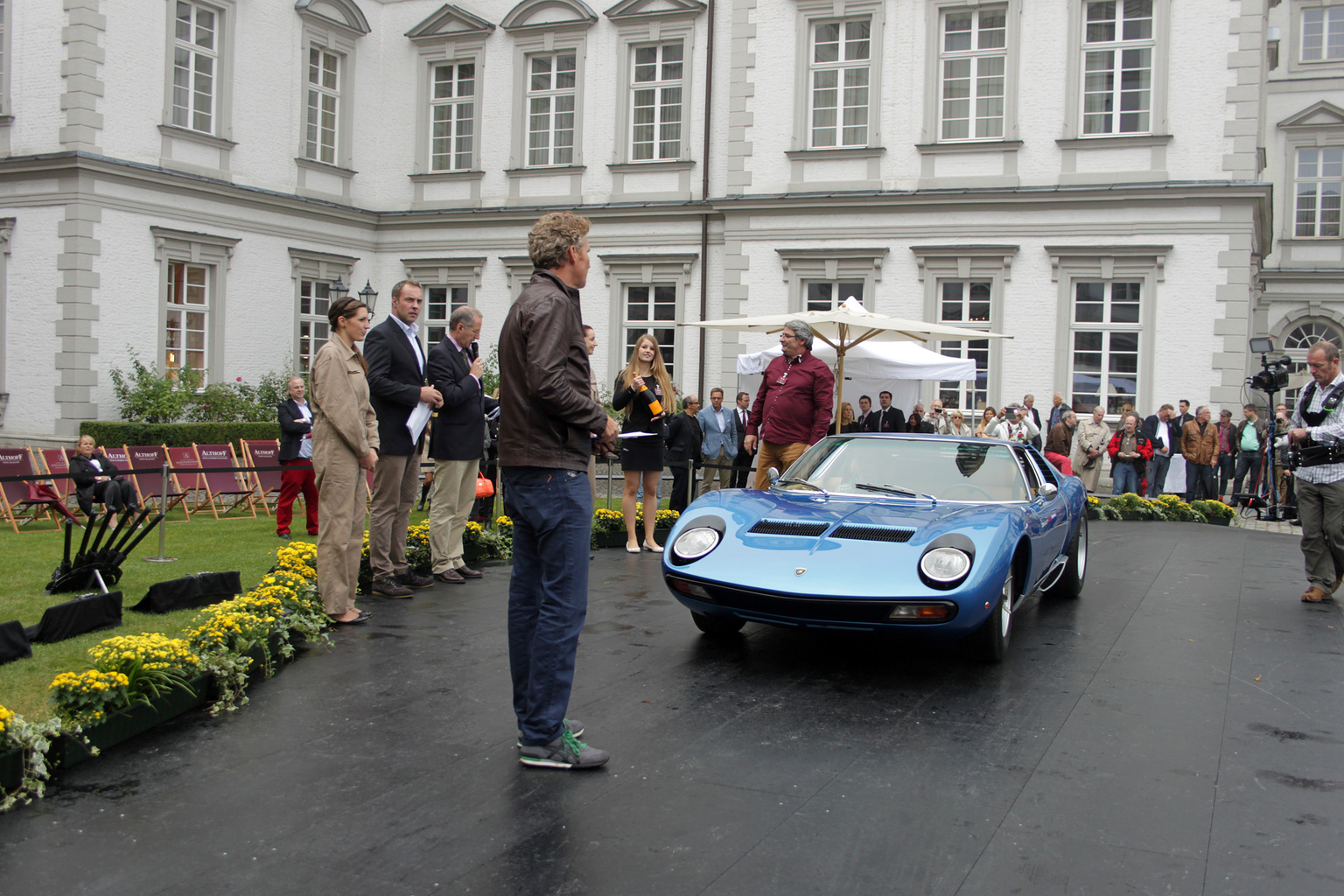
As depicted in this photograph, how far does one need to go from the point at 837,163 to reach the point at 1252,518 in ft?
31.8

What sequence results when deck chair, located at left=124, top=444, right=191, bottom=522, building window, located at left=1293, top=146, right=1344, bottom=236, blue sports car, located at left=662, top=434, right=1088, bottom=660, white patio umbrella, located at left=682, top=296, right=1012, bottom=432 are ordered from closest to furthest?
blue sports car, located at left=662, top=434, right=1088, bottom=660 → white patio umbrella, located at left=682, top=296, right=1012, bottom=432 → deck chair, located at left=124, top=444, right=191, bottom=522 → building window, located at left=1293, top=146, right=1344, bottom=236

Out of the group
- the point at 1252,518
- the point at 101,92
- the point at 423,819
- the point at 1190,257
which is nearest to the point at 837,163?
the point at 1190,257

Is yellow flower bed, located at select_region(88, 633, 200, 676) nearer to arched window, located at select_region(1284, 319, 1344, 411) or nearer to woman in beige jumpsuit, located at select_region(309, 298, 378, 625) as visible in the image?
woman in beige jumpsuit, located at select_region(309, 298, 378, 625)

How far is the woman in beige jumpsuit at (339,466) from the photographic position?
6.41 m

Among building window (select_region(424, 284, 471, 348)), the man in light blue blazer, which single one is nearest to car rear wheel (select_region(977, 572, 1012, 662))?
the man in light blue blazer

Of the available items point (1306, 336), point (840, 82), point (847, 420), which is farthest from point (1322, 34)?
point (847, 420)

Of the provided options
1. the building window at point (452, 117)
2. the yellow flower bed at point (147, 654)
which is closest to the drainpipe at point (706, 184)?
the building window at point (452, 117)

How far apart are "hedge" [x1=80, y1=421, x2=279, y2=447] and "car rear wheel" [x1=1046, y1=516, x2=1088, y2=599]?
13.8m

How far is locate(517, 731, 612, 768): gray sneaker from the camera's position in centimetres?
407

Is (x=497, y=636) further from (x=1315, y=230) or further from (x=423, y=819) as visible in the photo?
(x=1315, y=230)

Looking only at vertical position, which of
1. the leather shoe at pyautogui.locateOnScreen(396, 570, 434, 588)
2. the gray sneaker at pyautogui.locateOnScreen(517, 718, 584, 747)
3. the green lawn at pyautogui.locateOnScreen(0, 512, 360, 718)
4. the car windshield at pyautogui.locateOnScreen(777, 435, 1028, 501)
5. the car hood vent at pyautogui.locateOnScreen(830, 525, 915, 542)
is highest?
the car windshield at pyautogui.locateOnScreen(777, 435, 1028, 501)

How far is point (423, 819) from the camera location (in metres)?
3.57

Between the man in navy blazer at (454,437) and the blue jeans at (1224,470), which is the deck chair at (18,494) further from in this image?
the blue jeans at (1224,470)

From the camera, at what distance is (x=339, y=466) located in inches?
253
